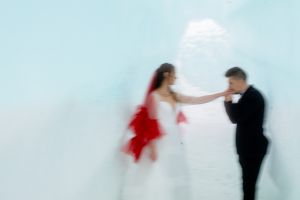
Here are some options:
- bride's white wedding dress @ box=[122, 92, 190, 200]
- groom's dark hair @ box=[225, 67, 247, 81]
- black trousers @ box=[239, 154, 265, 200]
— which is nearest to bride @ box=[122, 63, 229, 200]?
bride's white wedding dress @ box=[122, 92, 190, 200]

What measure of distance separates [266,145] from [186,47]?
677 millimetres

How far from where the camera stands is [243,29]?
208cm

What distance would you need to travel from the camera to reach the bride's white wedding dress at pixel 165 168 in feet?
5.95

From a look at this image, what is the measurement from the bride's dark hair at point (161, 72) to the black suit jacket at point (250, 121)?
0.33 metres

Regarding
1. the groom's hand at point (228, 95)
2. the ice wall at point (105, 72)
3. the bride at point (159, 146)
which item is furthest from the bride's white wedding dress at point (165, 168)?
the groom's hand at point (228, 95)

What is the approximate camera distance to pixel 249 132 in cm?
178

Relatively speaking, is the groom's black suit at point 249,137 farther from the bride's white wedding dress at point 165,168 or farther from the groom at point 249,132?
the bride's white wedding dress at point 165,168

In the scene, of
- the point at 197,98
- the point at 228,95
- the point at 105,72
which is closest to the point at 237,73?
the point at 228,95

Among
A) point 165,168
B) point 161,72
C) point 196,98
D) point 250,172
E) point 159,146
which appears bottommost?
point 250,172

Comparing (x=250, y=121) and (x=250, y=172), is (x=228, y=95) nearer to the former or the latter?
(x=250, y=121)

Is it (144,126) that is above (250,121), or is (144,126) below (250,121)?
above

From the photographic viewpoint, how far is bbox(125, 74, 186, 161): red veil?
1790mm

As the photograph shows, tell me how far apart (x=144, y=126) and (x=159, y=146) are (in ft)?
0.38

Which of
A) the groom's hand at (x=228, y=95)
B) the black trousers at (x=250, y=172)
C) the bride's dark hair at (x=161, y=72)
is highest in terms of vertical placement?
the bride's dark hair at (x=161, y=72)
